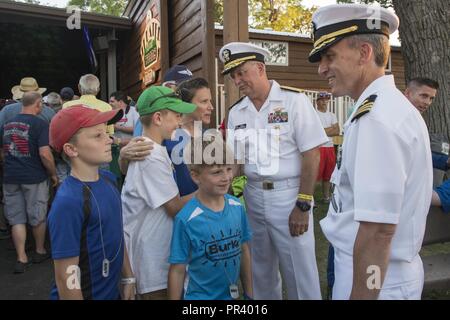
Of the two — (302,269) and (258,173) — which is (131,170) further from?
(302,269)

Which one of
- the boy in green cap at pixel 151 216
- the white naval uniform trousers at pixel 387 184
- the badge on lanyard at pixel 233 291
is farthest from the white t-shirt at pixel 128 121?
the white naval uniform trousers at pixel 387 184

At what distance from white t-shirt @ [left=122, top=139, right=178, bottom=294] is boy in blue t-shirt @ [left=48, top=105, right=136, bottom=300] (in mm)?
130

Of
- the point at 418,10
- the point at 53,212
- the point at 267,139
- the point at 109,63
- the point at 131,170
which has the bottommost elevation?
the point at 53,212

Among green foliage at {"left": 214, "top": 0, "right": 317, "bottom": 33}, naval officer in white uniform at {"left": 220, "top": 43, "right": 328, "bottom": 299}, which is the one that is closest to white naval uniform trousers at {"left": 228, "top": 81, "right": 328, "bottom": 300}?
naval officer in white uniform at {"left": 220, "top": 43, "right": 328, "bottom": 299}

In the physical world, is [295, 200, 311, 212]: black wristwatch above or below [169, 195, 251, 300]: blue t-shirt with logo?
above

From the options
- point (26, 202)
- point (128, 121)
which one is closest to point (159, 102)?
point (26, 202)

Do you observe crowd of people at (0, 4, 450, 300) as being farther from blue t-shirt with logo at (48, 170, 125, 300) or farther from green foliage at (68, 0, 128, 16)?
green foliage at (68, 0, 128, 16)

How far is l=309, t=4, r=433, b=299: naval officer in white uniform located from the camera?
1.25 meters

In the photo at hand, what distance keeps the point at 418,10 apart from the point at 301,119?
243 cm

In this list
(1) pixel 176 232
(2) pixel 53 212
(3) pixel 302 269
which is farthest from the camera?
(3) pixel 302 269

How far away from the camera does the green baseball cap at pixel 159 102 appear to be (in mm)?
2270

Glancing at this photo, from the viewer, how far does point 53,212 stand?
1.68 meters

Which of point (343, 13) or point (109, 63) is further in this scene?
point (109, 63)

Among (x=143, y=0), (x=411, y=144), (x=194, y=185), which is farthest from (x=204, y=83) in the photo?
(x=143, y=0)
